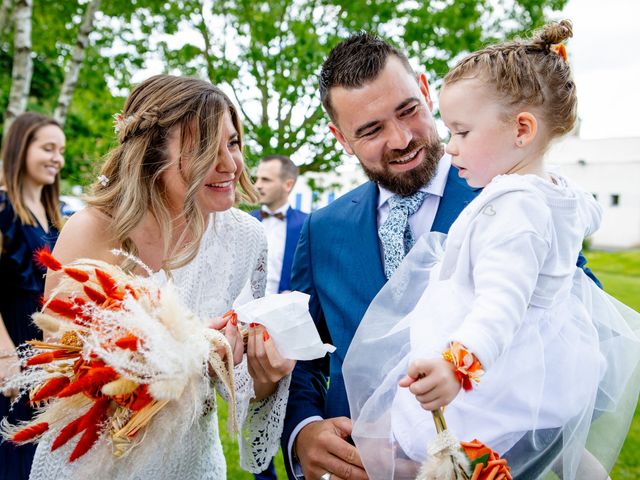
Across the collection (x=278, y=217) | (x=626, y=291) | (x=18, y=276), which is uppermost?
(x=18, y=276)

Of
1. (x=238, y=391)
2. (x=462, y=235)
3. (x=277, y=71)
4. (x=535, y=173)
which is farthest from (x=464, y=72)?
(x=277, y=71)

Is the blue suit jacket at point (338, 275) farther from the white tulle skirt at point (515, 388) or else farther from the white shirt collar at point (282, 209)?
the white shirt collar at point (282, 209)

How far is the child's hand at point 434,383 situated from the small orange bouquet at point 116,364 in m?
0.62

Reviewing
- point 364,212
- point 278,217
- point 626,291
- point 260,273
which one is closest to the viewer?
point 364,212

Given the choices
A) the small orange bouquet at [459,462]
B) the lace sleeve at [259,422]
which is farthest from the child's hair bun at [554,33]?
the lace sleeve at [259,422]

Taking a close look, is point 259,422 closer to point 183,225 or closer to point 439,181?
point 183,225

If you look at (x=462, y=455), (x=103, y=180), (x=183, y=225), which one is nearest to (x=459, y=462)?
(x=462, y=455)

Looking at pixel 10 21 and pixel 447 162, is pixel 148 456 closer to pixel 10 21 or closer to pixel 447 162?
pixel 447 162

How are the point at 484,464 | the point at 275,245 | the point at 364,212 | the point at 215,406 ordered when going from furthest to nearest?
1. the point at 275,245
2. the point at 364,212
3. the point at 215,406
4. the point at 484,464

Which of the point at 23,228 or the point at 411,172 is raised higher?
the point at 411,172

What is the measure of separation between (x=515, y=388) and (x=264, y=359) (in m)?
0.86

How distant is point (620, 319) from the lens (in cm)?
Answer: 203

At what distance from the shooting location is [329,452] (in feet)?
7.21

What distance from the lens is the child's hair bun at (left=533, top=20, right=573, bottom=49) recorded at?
197cm
